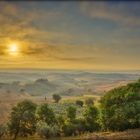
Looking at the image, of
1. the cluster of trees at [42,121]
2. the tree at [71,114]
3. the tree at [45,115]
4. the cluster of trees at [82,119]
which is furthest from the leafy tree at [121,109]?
the tree at [45,115]

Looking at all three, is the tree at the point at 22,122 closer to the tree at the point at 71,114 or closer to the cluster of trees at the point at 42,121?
the cluster of trees at the point at 42,121

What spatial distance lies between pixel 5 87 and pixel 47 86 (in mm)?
19773

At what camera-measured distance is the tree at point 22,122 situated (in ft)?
130

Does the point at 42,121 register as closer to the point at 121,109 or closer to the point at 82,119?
the point at 82,119

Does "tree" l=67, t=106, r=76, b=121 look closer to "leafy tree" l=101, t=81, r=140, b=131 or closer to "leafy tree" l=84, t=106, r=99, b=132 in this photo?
"leafy tree" l=84, t=106, r=99, b=132

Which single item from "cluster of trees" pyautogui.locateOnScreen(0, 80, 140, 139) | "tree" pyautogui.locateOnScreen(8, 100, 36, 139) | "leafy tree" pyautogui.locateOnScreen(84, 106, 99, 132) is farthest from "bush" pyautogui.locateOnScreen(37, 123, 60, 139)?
"leafy tree" pyautogui.locateOnScreen(84, 106, 99, 132)

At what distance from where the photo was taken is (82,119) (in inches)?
1609

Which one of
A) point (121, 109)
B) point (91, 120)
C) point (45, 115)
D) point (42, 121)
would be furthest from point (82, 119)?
point (121, 109)

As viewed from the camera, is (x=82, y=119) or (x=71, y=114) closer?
(x=82, y=119)

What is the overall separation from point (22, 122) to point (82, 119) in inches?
280

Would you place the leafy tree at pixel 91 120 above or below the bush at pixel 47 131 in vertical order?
above

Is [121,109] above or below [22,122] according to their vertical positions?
above

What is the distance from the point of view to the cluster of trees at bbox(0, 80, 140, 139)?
3683 centimetres

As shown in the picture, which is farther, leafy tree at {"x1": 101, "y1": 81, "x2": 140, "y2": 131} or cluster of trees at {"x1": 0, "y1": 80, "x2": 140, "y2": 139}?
cluster of trees at {"x1": 0, "y1": 80, "x2": 140, "y2": 139}
